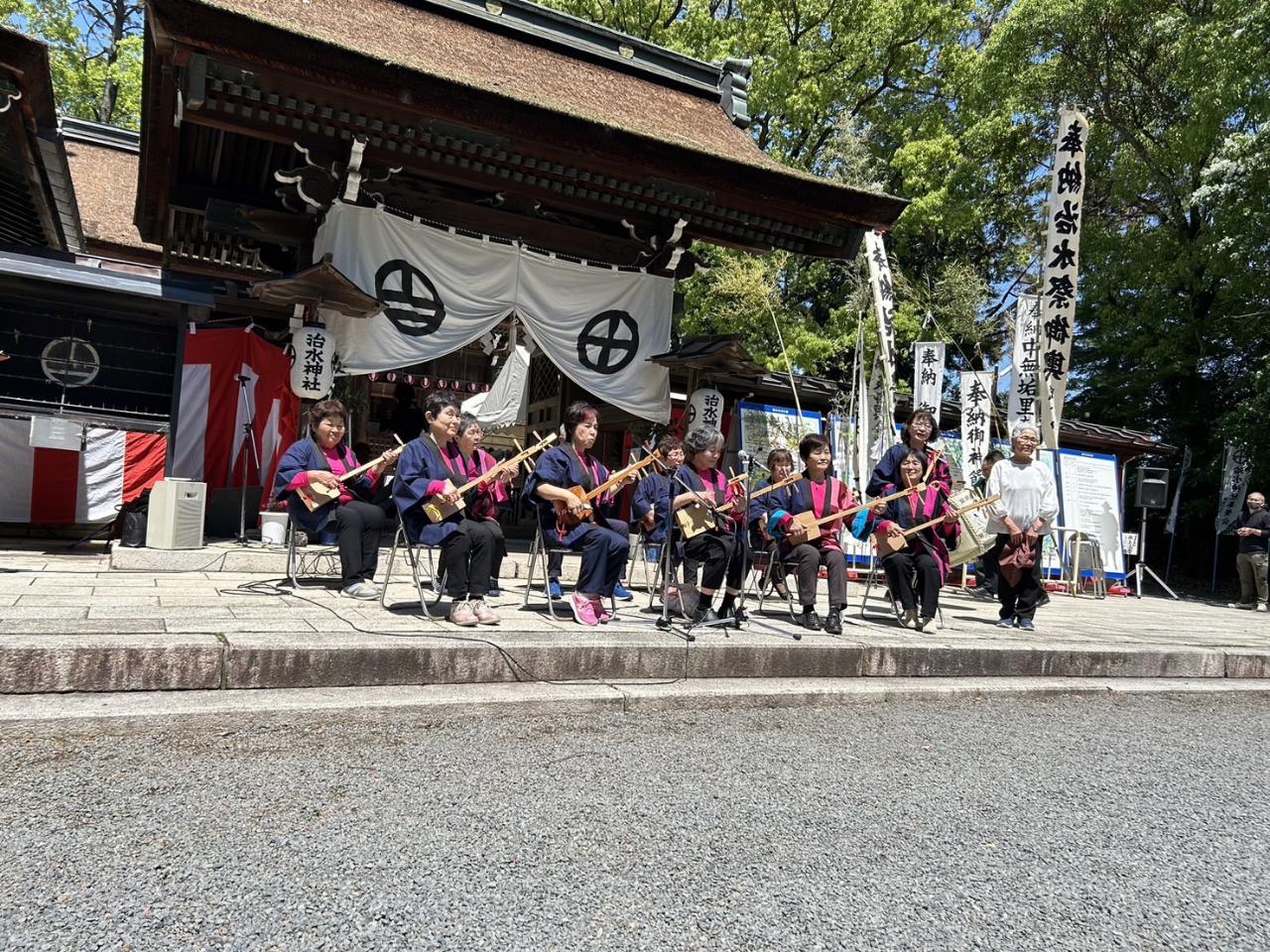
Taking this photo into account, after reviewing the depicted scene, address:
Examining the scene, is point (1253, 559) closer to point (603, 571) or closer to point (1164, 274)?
point (1164, 274)

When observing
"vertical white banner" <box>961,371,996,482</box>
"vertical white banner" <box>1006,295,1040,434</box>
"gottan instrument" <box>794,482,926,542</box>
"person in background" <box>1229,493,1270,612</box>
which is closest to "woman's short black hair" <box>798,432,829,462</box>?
"gottan instrument" <box>794,482,926,542</box>

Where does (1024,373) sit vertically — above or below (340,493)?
above

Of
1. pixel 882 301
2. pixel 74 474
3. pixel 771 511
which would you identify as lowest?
pixel 771 511

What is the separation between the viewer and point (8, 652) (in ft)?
11.0

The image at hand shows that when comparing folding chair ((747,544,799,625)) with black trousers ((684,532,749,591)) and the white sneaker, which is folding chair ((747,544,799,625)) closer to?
black trousers ((684,532,749,591))

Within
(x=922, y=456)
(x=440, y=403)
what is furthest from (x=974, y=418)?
(x=440, y=403)

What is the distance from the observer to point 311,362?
7.83 m

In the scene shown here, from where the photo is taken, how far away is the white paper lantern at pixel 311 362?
7.80 metres

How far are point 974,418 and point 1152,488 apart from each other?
11.6 feet

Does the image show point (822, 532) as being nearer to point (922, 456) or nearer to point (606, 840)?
point (922, 456)

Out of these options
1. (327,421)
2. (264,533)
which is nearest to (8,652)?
(327,421)

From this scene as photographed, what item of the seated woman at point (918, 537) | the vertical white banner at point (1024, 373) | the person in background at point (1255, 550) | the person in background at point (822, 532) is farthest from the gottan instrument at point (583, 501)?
the person in background at point (1255, 550)

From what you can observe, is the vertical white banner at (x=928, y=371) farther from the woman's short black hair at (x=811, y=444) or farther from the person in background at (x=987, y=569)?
the woman's short black hair at (x=811, y=444)

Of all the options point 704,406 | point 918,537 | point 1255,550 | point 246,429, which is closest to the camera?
point 918,537
